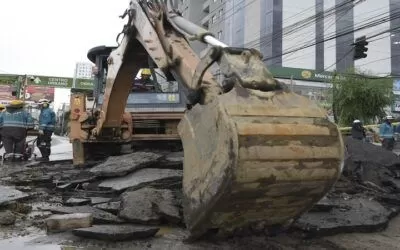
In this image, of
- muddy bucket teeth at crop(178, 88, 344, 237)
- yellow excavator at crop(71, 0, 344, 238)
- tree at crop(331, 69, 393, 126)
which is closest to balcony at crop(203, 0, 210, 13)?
tree at crop(331, 69, 393, 126)

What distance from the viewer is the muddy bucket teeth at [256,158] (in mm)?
3449

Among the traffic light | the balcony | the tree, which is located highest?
the balcony

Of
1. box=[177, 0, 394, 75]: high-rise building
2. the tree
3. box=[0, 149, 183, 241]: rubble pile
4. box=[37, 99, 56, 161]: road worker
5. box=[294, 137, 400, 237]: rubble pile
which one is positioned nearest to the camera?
box=[0, 149, 183, 241]: rubble pile

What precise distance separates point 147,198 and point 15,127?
7.36m

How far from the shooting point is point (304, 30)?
5400cm

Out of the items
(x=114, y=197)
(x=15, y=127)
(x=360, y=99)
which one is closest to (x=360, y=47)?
(x=15, y=127)

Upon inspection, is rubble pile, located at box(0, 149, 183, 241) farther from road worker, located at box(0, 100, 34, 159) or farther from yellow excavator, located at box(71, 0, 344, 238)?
road worker, located at box(0, 100, 34, 159)

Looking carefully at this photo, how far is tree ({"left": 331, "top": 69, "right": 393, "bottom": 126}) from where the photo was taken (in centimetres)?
3528

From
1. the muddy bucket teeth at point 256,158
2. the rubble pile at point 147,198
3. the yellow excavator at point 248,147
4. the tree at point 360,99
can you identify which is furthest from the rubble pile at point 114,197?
the tree at point 360,99

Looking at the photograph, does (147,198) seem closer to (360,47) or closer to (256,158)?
(256,158)

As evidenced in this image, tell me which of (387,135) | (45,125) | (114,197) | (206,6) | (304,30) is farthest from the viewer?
(206,6)

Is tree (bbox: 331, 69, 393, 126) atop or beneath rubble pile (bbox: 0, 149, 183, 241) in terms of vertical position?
atop

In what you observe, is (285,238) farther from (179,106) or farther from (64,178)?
(179,106)

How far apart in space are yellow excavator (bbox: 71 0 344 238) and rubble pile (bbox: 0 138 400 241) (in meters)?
0.97
